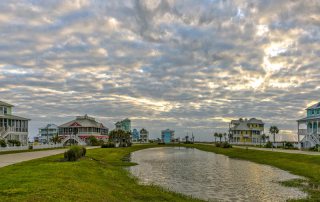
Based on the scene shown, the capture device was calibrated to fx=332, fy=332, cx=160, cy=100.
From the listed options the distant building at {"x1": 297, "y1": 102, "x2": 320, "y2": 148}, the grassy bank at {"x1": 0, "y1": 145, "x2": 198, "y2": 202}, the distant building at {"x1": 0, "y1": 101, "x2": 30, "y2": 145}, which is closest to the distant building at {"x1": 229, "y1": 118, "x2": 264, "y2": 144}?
the distant building at {"x1": 297, "y1": 102, "x2": 320, "y2": 148}

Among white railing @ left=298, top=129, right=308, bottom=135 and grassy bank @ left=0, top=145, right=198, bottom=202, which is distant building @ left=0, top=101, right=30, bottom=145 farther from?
white railing @ left=298, top=129, right=308, bottom=135

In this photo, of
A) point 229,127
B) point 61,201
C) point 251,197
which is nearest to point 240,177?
point 251,197

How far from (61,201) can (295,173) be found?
3177 centimetres

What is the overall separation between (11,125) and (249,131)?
104821 mm

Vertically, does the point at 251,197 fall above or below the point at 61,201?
below

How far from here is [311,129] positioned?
91.7 metres

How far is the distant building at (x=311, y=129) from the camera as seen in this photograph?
273ft

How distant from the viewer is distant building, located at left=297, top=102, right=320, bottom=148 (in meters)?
83.1

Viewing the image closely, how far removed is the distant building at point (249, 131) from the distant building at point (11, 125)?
97.4 meters

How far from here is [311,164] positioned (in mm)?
42625

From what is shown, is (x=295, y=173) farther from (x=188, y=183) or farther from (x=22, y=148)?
(x=22, y=148)

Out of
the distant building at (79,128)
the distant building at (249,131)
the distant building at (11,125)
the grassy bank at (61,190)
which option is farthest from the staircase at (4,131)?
the distant building at (249,131)

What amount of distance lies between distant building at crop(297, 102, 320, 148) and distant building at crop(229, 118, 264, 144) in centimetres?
5649

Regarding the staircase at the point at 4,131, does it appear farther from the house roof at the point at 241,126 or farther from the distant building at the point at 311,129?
the house roof at the point at 241,126
